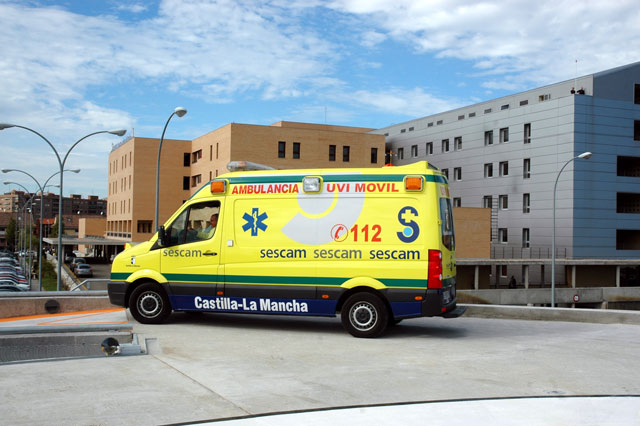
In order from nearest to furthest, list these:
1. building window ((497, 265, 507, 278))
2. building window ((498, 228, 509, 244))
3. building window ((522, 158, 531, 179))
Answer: building window ((522, 158, 531, 179)) < building window ((497, 265, 507, 278)) < building window ((498, 228, 509, 244))

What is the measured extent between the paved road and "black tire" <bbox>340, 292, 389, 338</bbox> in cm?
20

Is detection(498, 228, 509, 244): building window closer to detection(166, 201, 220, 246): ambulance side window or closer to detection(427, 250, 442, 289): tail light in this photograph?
detection(427, 250, 442, 289): tail light

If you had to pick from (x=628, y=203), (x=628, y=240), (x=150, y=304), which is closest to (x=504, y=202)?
(x=628, y=203)

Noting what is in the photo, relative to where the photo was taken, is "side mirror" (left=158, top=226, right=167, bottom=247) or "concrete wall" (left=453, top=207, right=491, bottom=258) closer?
"side mirror" (left=158, top=226, right=167, bottom=247)

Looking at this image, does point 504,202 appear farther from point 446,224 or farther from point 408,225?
point 408,225

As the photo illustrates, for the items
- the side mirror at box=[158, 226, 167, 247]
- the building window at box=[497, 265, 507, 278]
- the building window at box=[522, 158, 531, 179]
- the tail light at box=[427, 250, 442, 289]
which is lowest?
the building window at box=[497, 265, 507, 278]

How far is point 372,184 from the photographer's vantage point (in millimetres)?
9695

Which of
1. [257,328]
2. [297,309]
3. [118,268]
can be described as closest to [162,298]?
[118,268]

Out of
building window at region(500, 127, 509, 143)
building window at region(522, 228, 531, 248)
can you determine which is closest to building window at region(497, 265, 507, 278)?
building window at region(522, 228, 531, 248)

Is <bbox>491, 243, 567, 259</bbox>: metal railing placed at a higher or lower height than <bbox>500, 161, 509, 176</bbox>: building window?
lower

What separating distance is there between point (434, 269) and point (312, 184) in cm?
232

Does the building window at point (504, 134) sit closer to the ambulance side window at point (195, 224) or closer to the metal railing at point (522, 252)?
the metal railing at point (522, 252)

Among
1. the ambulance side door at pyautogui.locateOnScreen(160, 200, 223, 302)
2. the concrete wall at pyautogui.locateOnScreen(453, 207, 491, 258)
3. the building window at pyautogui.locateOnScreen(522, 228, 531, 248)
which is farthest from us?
the building window at pyautogui.locateOnScreen(522, 228, 531, 248)

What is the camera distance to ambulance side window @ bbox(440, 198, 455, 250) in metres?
9.55
